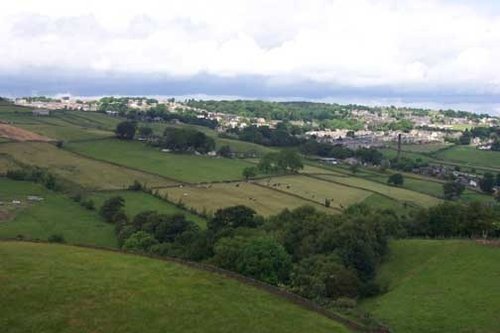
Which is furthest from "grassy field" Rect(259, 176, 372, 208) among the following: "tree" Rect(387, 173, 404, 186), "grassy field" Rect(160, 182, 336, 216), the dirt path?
the dirt path

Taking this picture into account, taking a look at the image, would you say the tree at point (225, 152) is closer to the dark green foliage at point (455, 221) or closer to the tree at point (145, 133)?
the tree at point (145, 133)

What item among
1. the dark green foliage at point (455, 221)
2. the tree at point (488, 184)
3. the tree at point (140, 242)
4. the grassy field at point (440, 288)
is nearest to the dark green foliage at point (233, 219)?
the tree at point (140, 242)

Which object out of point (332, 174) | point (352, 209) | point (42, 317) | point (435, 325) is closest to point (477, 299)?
point (435, 325)

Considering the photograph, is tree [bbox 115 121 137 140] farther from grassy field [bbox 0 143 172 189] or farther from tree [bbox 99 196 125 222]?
tree [bbox 99 196 125 222]

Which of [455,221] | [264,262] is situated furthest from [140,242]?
[455,221]

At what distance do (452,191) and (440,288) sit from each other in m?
84.7

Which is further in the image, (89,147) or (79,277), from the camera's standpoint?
(89,147)

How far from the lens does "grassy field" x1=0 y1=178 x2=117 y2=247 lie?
86.2m

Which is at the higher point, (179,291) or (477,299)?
(179,291)

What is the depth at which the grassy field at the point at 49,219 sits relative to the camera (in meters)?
86.2

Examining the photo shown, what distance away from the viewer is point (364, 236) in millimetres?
71312

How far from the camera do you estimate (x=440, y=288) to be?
56.5 metres

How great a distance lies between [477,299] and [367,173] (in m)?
114

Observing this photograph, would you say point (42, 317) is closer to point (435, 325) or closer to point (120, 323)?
point (120, 323)
